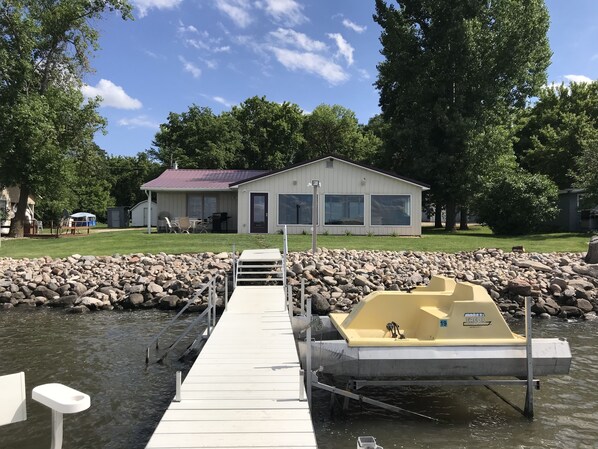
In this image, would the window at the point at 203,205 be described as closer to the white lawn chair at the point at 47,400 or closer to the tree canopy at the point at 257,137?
the tree canopy at the point at 257,137

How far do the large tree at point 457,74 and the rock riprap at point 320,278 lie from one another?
13948 millimetres

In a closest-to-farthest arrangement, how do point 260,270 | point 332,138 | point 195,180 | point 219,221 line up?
point 260,270 → point 219,221 → point 195,180 → point 332,138

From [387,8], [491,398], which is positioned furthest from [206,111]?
[491,398]

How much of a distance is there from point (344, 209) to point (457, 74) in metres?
12.6

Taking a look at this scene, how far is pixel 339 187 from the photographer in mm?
23609

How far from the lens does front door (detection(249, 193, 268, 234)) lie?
24.0 meters

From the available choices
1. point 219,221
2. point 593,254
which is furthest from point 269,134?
point 593,254

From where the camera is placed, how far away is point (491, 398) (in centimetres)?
716

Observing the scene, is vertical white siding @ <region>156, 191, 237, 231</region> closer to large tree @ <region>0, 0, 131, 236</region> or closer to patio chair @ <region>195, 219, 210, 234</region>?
patio chair @ <region>195, 219, 210, 234</region>

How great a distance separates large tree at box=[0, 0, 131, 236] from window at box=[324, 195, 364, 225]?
43.8ft

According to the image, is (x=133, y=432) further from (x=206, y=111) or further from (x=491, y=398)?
(x=206, y=111)

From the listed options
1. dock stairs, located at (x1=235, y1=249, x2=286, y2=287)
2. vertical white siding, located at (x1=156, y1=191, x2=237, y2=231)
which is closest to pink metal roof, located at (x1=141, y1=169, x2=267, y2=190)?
vertical white siding, located at (x1=156, y1=191, x2=237, y2=231)

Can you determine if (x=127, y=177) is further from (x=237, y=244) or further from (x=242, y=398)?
(x=242, y=398)

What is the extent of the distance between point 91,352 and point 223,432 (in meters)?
5.68
